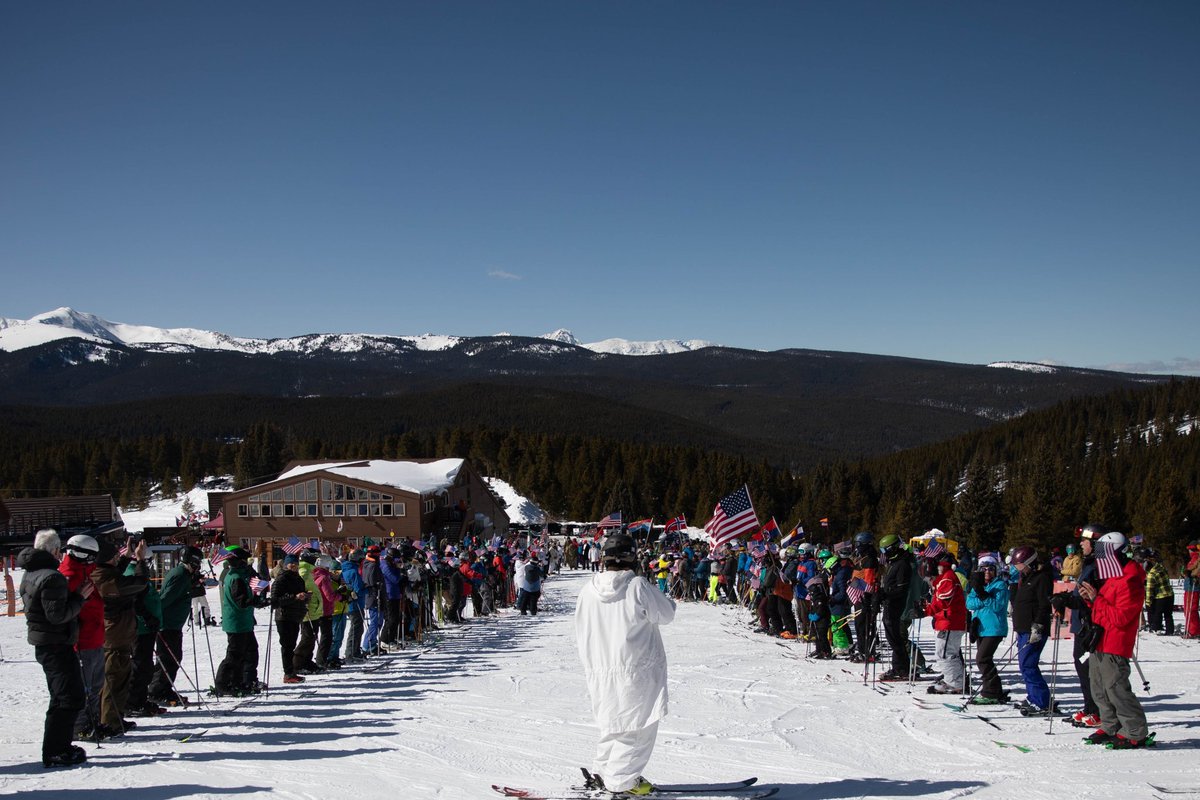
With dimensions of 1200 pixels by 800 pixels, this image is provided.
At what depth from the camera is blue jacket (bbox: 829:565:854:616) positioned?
13109 millimetres

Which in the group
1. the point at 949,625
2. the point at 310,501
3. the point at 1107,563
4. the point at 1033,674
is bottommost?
the point at 310,501

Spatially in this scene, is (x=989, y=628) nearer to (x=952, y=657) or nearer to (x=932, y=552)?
(x=952, y=657)

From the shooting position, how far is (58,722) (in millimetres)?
6781

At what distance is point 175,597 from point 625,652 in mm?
5482

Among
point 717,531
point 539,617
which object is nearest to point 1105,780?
point 539,617

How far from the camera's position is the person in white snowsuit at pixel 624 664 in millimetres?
6004

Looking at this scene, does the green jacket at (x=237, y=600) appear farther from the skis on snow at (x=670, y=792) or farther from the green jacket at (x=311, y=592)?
the skis on snow at (x=670, y=792)

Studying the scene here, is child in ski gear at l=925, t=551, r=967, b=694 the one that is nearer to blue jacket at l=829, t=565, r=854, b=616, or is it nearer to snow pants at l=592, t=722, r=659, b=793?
blue jacket at l=829, t=565, r=854, b=616

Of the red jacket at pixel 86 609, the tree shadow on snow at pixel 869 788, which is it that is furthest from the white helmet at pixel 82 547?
the tree shadow on snow at pixel 869 788

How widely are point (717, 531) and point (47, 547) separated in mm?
20940

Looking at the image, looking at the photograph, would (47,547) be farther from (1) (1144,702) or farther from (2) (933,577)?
(1) (1144,702)

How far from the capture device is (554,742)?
773cm

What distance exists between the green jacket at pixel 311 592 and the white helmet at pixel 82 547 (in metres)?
3.90

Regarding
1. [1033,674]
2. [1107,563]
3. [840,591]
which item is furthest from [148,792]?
[840,591]
